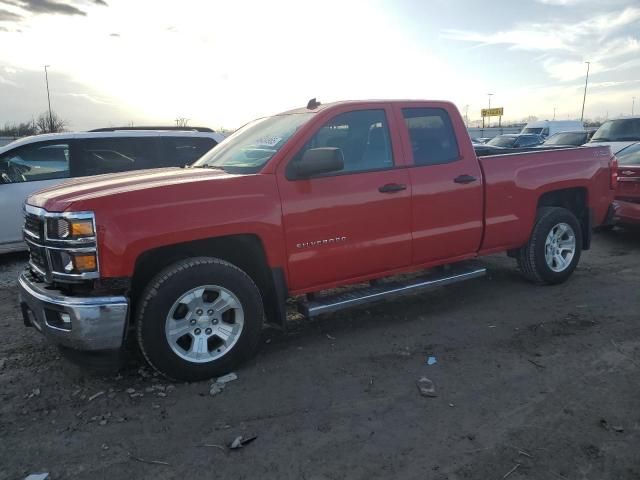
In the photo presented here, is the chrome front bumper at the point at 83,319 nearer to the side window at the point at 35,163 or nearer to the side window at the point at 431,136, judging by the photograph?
the side window at the point at 431,136

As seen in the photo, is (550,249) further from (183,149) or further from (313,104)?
(183,149)

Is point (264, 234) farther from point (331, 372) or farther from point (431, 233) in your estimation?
point (431, 233)

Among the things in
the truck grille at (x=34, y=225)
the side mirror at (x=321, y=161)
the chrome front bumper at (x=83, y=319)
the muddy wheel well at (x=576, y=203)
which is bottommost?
the chrome front bumper at (x=83, y=319)

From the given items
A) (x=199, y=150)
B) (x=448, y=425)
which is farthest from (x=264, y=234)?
(x=199, y=150)

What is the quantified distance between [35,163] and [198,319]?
16.0ft

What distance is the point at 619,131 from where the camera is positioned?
12.5 metres

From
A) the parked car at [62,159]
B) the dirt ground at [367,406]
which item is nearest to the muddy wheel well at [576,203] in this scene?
the dirt ground at [367,406]

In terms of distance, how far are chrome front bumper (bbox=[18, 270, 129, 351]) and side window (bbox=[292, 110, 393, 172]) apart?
75.3 inches

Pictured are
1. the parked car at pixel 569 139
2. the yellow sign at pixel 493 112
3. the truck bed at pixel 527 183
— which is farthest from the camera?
the yellow sign at pixel 493 112

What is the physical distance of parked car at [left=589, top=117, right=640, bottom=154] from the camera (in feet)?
40.0

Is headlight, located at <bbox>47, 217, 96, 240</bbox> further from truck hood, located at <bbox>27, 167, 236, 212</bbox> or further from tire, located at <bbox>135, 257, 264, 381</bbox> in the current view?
tire, located at <bbox>135, 257, 264, 381</bbox>

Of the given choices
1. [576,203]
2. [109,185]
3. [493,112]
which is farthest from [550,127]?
[493,112]

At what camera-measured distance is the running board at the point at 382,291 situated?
163 inches

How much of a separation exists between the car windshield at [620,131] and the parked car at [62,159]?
34.1ft
